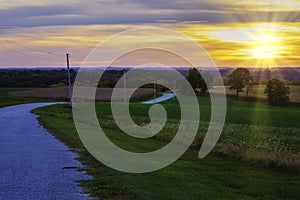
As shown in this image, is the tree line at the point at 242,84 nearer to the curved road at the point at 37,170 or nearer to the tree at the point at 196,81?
the tree at the point at 196,81

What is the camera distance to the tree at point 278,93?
8319cm

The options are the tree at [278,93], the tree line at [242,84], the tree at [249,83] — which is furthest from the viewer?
the tree at [249,83]

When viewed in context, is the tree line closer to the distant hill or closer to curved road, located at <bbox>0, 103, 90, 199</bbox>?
the distant hill

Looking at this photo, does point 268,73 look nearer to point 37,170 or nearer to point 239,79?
point 239,79

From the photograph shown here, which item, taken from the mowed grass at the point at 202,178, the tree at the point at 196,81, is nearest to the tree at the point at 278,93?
the tree at the point at 196,81

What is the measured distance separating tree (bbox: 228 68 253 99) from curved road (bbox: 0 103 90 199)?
262 feet

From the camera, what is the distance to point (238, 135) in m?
25.3

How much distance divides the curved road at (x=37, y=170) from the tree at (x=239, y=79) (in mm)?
79979

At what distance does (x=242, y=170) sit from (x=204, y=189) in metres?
3.96

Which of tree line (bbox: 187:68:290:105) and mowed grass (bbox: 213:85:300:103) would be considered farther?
mowed grass (bbox: 213:85:300:103)

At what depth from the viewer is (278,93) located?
83812mm

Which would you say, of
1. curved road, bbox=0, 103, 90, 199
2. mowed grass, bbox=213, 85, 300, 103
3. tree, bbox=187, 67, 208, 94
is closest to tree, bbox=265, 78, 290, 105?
mowed grass, bbox=213, 85, 300, 103

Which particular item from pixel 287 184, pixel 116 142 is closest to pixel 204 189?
pixel 287 184

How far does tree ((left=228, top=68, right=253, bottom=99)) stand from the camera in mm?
98500
